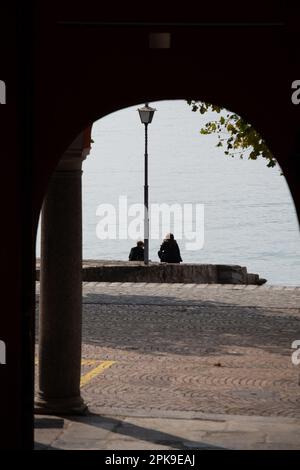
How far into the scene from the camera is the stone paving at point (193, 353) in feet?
41.7

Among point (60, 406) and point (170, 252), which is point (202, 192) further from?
point (60, 406)

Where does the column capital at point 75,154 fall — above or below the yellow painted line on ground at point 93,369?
above

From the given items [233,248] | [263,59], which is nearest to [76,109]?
[263,59]

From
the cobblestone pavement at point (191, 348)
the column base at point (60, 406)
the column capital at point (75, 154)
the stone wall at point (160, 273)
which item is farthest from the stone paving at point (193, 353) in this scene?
the column capital at point (75, 154)

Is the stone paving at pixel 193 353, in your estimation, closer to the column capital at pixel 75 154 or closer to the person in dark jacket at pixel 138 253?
the column capital at pixel 75 154

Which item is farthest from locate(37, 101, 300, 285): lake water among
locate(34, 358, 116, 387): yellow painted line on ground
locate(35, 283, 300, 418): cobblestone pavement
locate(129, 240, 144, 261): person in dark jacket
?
locate(34, 358, 116, 387): yellow painted line on ground

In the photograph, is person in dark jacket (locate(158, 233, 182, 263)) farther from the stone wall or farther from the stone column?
Result: the stone column

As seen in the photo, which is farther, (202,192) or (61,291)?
(202,192)

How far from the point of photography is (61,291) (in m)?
12.4

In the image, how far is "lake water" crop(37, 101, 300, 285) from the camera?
148 ft

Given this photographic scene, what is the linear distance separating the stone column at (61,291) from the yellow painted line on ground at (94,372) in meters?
1.72

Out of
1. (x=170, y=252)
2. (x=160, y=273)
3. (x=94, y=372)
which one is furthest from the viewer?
(x=170, y=252)

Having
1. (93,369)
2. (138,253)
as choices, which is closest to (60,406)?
(93,369)

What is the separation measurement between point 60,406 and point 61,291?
43.8 inches
